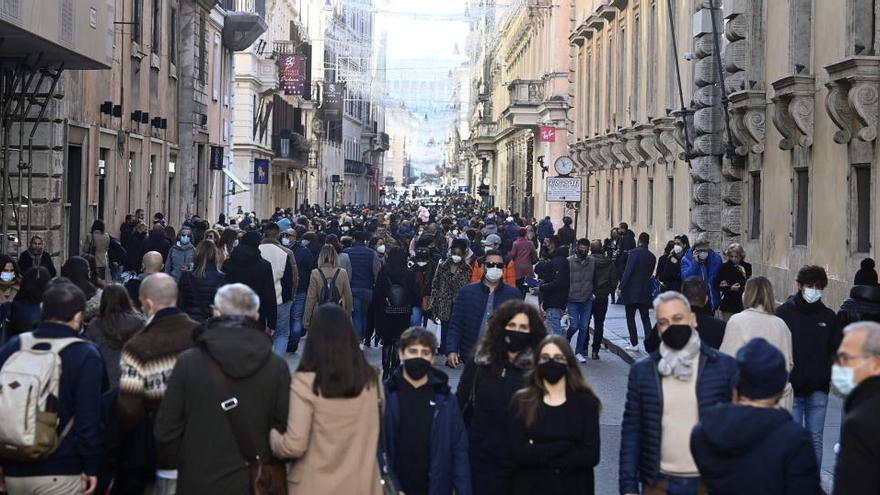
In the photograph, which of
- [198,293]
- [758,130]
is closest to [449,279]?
[198,293]

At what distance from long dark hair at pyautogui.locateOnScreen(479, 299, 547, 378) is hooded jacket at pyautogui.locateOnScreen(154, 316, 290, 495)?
4.86ft

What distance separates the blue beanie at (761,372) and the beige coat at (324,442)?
1.77 metres

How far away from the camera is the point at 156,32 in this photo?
113 ft

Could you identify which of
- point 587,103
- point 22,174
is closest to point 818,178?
point 22,174

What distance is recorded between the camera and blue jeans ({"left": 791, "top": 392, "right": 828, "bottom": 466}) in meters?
11.0

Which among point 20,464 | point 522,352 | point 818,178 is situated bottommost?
point 20,464

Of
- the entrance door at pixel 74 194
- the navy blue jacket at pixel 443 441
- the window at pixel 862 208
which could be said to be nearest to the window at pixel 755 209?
the window at pixel 862 208

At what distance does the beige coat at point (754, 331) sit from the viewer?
10.0m

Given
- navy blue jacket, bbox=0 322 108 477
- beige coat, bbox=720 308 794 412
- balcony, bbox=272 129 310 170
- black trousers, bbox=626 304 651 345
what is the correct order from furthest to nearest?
balcony, bbox=272 129 310 170 < black trousers, bbox=626 304 651 345 < beige coat, bbox=720 308 794 412 < navy blue jacket, bbox=0 322 108 477

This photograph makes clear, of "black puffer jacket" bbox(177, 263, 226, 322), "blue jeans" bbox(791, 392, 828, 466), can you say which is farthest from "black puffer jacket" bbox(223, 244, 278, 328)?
"blue jeans" bbox(791, 392, 828, 466)

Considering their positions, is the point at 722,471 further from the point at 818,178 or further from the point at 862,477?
the point at 818,178

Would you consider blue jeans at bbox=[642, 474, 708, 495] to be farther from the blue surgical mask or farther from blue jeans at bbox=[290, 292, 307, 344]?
blue jeans at bbox=[290, 292, 307, 344]

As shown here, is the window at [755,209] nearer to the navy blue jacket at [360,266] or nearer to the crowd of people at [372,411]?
the navy blue jacket at [360,266]

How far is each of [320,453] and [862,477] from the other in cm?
247
